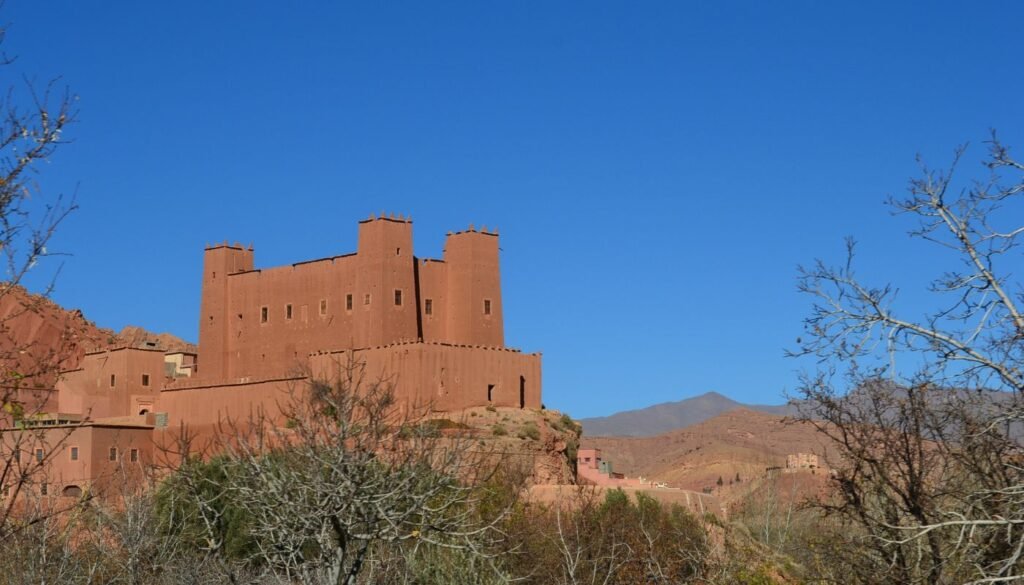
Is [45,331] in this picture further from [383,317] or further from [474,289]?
[474,289]

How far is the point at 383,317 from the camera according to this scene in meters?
48.1

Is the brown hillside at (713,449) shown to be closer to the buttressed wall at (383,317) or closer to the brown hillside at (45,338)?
the buttressed wall at (383,317)

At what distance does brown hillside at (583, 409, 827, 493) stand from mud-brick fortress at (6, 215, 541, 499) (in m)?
24.7

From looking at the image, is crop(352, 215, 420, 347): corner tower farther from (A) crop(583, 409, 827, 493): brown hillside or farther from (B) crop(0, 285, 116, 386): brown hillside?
(A) crop(583, 409, 827, 493): brown hillside

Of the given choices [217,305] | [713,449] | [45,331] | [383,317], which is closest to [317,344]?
[383,317]

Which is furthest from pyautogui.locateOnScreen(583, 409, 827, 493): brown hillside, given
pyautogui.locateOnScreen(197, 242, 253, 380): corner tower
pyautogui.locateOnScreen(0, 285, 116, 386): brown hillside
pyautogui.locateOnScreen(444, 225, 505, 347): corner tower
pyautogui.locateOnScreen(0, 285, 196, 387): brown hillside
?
pyautogui.locateOnScreen(0, 285, 116, 386): brown hillside

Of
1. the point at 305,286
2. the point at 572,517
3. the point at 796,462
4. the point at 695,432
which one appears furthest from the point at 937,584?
the point at 695,432

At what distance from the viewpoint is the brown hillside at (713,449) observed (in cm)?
7925

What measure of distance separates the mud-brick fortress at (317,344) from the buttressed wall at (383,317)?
0.16ft

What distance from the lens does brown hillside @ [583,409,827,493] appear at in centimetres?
7925

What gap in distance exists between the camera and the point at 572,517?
2939 cm

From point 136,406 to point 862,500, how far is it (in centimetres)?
4277

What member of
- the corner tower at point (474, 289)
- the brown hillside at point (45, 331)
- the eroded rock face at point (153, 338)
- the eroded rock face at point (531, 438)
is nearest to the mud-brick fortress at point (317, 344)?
the corner tower at point (474, 289)

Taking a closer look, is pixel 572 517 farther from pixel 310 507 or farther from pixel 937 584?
pixel 310 507
